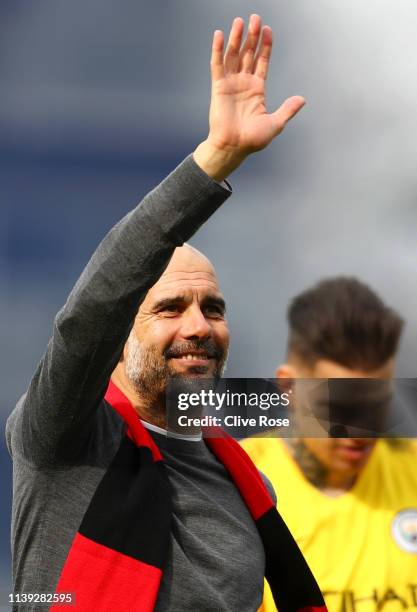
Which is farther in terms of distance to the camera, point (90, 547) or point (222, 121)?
point (90, 547)

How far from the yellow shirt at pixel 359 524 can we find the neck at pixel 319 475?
0.01 meters

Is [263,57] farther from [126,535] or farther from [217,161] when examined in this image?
[126,535]

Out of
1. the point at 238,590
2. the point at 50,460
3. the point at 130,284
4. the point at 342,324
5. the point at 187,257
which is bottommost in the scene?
the point at 238,590

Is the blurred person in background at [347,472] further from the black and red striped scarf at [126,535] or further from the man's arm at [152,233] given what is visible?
the man's arm at [152,233]

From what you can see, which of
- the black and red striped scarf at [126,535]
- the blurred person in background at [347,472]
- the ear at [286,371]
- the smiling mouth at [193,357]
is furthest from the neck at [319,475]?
the black and red striped scarf at [126,535]

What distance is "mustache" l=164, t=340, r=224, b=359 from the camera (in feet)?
4.31

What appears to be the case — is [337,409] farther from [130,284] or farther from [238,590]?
[130,284]

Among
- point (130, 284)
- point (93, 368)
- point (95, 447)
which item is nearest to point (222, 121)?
point (130, 284)

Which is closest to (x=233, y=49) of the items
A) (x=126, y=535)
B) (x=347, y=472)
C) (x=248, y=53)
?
(x=248, y=53)

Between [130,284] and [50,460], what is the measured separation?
29 cm

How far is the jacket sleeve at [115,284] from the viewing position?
848mm

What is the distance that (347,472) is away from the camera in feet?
4.91

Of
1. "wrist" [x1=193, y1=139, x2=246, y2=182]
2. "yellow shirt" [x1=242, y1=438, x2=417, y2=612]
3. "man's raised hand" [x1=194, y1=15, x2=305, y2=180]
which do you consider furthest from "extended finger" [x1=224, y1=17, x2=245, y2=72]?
"yellow shirt" [x1=242, y1=438, x2=417, y2=612]

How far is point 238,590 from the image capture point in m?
1.09
